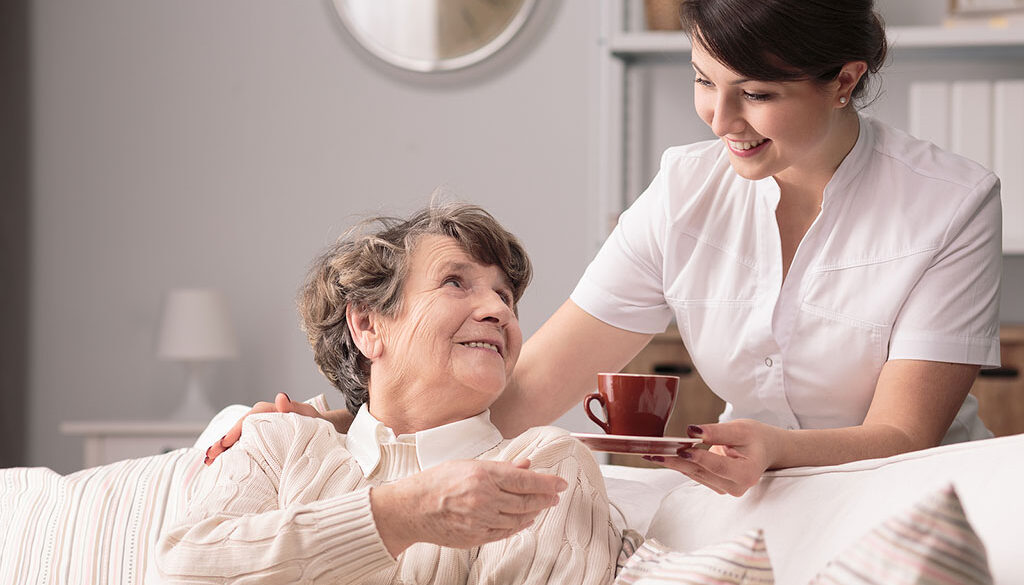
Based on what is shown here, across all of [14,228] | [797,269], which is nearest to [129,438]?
[14,228]

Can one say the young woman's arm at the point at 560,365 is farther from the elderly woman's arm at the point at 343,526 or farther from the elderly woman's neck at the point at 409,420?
the elderly woman's arm at the point at 343,526

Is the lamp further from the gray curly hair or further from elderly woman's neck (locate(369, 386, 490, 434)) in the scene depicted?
elderly woman's neck (locate(369, 386, 490, 434))

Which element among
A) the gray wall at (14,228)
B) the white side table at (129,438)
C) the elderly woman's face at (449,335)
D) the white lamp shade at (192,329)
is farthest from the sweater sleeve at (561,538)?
the gray wall at (14,228)

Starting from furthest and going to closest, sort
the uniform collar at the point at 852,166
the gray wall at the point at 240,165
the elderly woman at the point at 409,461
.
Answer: the gray wall at the point at 240,165 < the uniform collar at the point at 852,166 < the elderly woman at the point at 409,461

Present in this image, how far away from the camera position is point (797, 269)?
167 cm

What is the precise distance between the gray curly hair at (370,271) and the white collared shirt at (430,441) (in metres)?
0.12

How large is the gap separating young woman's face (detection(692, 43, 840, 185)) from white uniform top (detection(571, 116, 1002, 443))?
131 mm

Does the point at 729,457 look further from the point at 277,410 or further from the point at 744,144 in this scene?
the point at 277,410

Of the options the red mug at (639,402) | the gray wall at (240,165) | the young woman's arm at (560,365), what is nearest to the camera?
the red mug at (639,402)

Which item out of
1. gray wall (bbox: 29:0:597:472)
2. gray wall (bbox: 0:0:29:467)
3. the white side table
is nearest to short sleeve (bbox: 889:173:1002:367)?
gray wall (bbox: 29:0:597:472)

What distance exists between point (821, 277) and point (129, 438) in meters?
2.60

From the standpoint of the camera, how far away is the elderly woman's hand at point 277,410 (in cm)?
149

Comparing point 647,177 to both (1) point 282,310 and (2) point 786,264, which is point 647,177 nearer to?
(1) point 282,310

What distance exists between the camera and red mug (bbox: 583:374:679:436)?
1413mm
